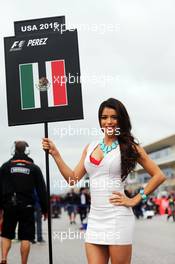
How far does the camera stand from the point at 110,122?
4.04 m

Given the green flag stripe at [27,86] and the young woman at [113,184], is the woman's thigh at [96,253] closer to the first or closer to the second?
the young woman at [113,184]

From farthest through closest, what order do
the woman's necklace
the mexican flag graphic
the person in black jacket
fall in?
the person in black jacket
the mexican flag graphic
the woman's necklace

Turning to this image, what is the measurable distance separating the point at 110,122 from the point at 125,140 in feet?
0.52

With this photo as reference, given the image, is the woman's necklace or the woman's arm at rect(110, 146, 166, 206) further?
the woman's necklace

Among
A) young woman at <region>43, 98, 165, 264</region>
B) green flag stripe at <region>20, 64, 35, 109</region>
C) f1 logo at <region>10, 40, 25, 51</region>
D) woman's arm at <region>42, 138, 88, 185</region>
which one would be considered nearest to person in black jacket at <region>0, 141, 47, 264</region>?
green flag stripe at <region>20, 64, 35, 109</region>

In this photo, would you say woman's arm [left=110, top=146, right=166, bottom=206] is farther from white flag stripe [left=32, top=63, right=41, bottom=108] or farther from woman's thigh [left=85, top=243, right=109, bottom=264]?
white flag stripe [left=32, top=63, right=41, bottom=108]

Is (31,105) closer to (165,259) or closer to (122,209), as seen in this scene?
(122,209)

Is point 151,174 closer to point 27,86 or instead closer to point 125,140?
point 125,140

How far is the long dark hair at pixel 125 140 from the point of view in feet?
12.9

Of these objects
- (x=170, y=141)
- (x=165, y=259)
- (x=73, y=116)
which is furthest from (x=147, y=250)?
(x=170, y=141)

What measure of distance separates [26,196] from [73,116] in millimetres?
2190

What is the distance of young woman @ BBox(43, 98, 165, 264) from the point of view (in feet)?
12.7

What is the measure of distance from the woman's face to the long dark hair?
0.02 metres

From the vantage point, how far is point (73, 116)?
498 cm
